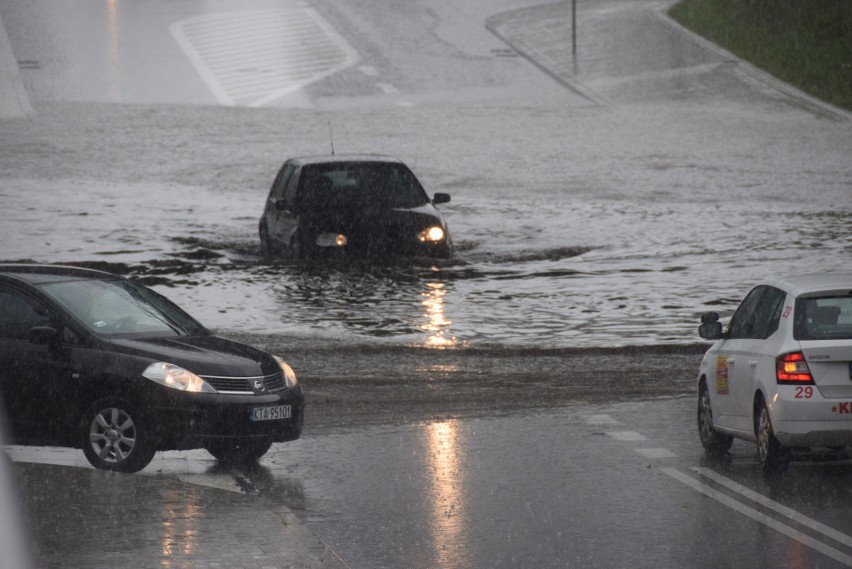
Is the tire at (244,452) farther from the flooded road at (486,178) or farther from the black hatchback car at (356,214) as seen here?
the black hatchback car at (356,214)

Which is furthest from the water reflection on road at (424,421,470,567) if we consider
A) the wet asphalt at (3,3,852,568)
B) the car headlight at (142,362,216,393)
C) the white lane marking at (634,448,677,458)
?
the car headlight at (142,362,216,393)

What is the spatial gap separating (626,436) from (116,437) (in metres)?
3.84

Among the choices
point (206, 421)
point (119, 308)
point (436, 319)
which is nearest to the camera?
point (206, 421)

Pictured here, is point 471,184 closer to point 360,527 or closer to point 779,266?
point 779,266

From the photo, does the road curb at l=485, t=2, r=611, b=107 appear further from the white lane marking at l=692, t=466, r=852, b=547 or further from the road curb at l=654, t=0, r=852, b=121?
the white lane marking at l=692, t=466, r=852, b=547

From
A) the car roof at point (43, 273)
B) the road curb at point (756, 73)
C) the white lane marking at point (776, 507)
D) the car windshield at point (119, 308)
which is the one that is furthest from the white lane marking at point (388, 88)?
the white lane marking at point (776, 507)

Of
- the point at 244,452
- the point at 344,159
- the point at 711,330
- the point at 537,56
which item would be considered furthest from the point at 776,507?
the point at 537,56

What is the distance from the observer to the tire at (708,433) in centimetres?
1179

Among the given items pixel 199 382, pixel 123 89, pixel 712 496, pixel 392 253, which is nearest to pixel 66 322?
pixel 199 382

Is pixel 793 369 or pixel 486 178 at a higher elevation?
pixel 793 369

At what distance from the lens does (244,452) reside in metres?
11.7

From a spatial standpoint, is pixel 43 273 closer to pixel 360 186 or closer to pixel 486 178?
pixel 360 186

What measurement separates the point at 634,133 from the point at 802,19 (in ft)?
52.0

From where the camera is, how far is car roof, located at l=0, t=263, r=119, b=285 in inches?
464
